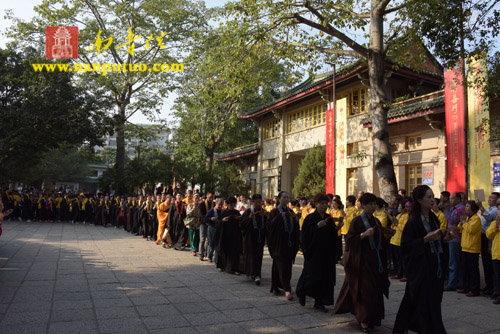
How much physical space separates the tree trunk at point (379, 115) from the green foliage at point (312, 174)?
828 centimetres

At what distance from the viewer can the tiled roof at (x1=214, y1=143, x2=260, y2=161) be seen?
1089 inches

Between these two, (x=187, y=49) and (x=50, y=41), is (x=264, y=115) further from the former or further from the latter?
(x=50, y=41)

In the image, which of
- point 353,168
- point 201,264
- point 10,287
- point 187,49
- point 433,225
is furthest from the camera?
point 187,49

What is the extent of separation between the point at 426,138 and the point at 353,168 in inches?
174

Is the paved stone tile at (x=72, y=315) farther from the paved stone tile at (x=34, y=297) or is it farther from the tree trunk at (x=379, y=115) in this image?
the tree trunk at (x=379, y=115)

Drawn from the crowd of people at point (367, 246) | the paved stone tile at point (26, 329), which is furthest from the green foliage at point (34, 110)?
the paved stone tile at point (26, 329)

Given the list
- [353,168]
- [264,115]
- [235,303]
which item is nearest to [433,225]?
[235,303]

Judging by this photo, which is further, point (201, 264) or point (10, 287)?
point (201, 264)

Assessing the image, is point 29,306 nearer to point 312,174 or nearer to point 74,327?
point 74,327

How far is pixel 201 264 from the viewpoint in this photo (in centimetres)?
1005

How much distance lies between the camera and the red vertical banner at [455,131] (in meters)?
12.4

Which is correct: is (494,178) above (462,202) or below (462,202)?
above

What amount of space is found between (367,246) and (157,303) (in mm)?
3177

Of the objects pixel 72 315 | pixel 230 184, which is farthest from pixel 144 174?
pixel 72 315
